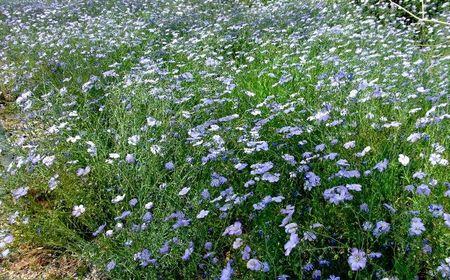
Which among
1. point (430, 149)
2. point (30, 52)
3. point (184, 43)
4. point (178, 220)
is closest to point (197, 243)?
point (178, 220)

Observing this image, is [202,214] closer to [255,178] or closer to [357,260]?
[255,178]

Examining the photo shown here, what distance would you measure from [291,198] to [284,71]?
1.96m

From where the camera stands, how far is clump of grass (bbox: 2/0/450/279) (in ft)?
6.63

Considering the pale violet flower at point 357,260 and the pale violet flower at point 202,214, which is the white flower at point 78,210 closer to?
the pale violet flower at point 202,214

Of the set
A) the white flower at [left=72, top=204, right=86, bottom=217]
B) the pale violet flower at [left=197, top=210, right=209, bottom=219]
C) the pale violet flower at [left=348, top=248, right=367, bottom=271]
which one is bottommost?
the white flower at [left=72, top=204, right=86, bottom=217]

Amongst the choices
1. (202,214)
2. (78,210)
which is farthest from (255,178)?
(78,210)

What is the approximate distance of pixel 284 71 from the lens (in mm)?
4094

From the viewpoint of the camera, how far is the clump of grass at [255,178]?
6.63 ft

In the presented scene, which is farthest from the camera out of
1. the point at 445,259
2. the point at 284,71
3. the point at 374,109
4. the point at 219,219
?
the point at 284,71

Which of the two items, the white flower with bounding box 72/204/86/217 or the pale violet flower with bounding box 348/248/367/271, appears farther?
the white flower with bounding box 72/204/86/217

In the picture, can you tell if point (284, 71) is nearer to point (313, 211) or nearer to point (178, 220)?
point (313, 211)

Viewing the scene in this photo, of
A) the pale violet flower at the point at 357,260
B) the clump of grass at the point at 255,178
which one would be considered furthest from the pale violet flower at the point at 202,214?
the pale violet flower at the point at 357,260

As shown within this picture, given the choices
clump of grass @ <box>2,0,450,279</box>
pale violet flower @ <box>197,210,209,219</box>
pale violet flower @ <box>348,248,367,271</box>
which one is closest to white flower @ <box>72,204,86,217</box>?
clump of grass @ <box>2,0,450,279</box>

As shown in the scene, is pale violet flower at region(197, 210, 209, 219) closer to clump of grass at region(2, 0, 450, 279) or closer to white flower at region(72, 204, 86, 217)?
clump of grass at region(2, 0, 450, 279)
